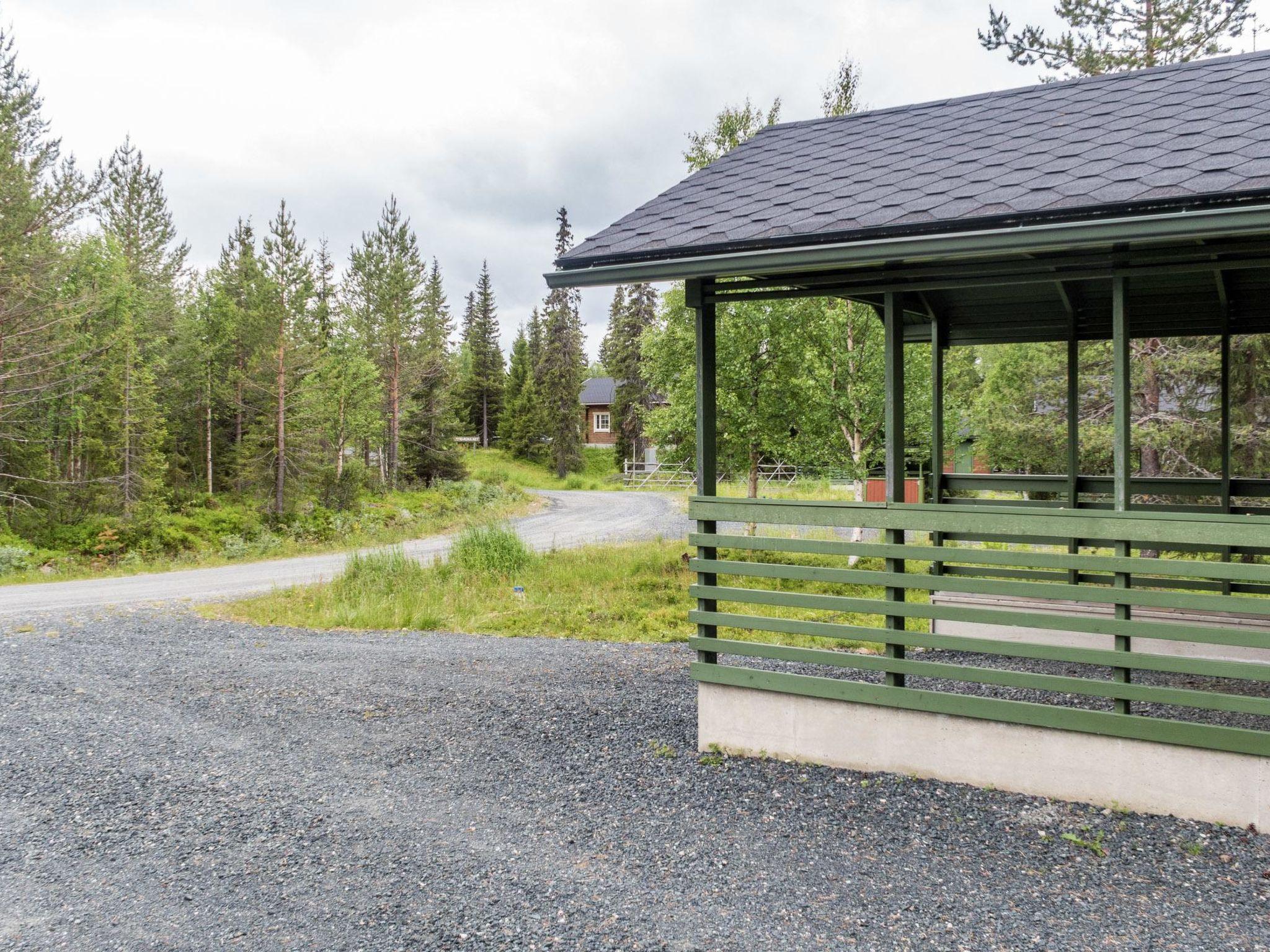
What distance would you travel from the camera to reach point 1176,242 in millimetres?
3818

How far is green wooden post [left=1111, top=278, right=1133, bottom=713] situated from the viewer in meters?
3.77

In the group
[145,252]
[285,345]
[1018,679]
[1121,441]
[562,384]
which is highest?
[145,252]

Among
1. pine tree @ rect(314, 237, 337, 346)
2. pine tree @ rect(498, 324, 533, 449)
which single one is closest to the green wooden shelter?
pine tree @ rect(314, 237, 337, 346)

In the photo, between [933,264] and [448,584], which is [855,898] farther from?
[448,584]

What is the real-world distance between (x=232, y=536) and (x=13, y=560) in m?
5.45

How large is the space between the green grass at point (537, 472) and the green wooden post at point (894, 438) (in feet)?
95.3

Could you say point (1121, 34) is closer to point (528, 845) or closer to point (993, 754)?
point (993, 754)

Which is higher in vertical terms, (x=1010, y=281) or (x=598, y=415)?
(x=598, y=415)

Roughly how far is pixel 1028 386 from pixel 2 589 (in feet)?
74.2

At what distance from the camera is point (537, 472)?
4094 cm

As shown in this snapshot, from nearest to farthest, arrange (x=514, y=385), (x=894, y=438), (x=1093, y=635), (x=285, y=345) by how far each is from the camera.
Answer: (x=894, y=438), (x=1093, y=635), (x=285, y=345), (x=514, y=385)

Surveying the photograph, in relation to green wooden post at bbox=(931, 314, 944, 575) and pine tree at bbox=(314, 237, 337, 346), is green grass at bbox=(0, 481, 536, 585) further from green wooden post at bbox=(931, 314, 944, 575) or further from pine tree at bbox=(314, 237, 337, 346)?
green wooden post at bbox=(931, 314, 944, 575)

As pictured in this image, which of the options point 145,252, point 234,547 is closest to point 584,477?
point 145,252

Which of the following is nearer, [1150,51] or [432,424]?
[1150,51]
